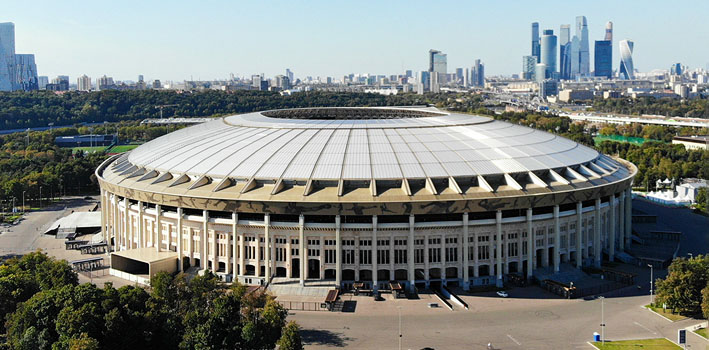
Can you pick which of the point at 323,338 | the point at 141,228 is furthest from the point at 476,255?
the point at 141,228

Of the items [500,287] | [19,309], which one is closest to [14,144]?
[19,309]

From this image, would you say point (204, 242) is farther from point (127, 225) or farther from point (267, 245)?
point (127, 225)

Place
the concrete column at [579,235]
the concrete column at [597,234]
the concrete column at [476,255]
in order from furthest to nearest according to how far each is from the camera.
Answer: the concrete column at [597,234] → the concrete column at [579,235] → the concrete column at [476,255]

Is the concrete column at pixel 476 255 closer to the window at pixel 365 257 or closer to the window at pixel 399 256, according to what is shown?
the window at pixel 399 256

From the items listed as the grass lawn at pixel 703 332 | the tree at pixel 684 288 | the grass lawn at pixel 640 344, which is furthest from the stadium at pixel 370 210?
the grass lawn at pixel 703 332

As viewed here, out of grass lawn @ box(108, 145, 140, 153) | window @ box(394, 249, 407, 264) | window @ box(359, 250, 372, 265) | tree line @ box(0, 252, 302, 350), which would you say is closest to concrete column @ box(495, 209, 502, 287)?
window @ box(394, 249, 407, 264)

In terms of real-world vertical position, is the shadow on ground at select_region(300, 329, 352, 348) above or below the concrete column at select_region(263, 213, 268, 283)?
below

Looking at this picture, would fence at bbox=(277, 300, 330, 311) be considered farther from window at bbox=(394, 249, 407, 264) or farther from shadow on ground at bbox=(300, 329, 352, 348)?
window at bbox=(394, 249, 407, 264)
